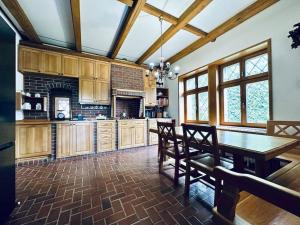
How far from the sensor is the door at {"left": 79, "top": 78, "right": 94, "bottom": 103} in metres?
→ 3.94

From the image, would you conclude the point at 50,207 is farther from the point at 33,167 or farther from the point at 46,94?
the point at 46,94

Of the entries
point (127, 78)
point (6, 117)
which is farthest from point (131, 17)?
point (6, 117)

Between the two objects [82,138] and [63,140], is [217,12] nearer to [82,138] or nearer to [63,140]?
[82,138]

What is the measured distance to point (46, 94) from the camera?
3797mm

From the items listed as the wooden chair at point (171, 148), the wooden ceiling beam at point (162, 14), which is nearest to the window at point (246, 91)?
the wooden ceiling beam at point (162, 14)

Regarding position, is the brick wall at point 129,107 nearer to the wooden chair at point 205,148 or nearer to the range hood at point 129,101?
Result: the range hood at point 129,101

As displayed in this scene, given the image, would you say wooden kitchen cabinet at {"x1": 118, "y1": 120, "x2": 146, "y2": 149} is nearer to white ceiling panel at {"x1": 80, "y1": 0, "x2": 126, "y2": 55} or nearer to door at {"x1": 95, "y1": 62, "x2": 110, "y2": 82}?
door at {"x1": 95, "y1": 62, "x2": 110, "y2": 82}

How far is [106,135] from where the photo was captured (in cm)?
400

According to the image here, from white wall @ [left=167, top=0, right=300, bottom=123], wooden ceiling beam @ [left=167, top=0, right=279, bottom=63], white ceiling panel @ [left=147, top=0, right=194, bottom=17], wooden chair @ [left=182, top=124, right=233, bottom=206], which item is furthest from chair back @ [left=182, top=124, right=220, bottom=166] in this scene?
wooden ceiling beam @ [left=167, top=0, right=279, bottom=63]

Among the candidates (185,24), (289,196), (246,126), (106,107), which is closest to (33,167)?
(106,107)

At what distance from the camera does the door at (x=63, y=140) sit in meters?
3.39

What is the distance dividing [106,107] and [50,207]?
324cm

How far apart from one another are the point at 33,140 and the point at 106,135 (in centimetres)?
162

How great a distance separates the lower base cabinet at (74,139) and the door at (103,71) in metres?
1.44
